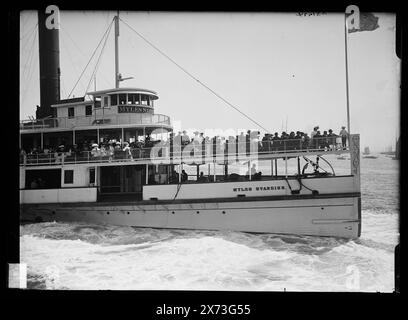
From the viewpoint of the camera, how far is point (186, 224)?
9.16 meters

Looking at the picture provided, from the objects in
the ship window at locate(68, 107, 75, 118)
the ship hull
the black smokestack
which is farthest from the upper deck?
the ship hull

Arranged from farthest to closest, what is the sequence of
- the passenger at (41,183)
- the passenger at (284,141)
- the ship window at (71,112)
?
1. the ship window at (71,112)
2. the passenger at (41,183)
3. the passenger at (284,141)

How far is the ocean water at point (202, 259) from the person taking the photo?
577 centimetres

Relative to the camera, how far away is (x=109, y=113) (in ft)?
36.1

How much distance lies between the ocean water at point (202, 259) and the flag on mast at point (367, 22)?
2370 millimetres

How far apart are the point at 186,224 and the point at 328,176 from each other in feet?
13.3

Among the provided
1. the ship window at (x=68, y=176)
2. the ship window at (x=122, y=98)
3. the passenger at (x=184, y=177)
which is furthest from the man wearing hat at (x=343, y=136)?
the ship window at (x=68, y=176)

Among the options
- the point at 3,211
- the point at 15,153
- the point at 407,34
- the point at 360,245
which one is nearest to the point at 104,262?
the point at 3,211

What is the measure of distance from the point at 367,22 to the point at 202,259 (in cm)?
538

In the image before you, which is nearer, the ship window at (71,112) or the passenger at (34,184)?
the passenger at (34,184)

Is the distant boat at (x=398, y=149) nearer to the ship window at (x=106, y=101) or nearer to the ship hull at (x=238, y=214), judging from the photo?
the ship hull at (x=238, y=214)

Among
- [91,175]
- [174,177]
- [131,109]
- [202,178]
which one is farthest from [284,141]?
[91,175]

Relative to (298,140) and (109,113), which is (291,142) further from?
(109,113)
